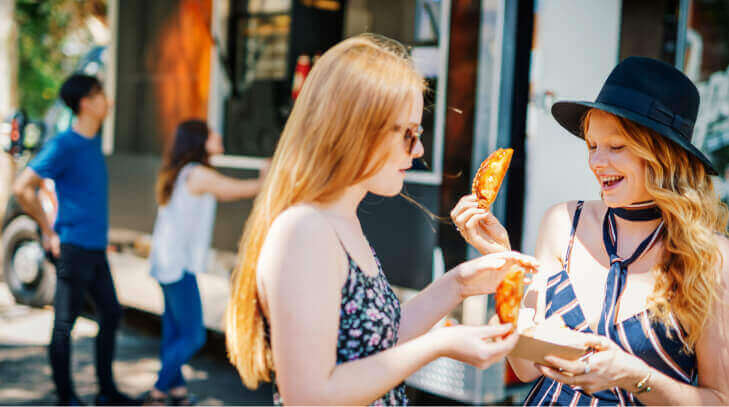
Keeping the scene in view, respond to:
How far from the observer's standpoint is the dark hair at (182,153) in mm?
4133

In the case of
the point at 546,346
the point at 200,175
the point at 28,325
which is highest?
the point at 200,175

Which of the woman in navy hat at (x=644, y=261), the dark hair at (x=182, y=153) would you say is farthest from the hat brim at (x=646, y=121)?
the dark hair at (x=182, y=153)

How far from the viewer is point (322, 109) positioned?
1.50 metres

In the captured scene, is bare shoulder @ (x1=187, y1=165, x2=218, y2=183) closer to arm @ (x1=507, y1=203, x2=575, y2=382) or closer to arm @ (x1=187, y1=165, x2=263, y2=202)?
arm @ (x1=187, y1=165, x2=263, y2=202)

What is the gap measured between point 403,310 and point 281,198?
1.79ft

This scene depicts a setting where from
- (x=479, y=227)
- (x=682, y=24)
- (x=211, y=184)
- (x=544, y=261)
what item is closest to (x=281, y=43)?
(x=211, y=184)

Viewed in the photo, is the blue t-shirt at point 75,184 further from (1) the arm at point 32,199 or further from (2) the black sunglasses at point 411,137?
(2) the black sunglasses at point 411,137

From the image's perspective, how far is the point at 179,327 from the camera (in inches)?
163

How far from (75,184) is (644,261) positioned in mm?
3330

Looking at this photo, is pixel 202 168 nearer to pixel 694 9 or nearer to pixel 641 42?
pixel 641 42

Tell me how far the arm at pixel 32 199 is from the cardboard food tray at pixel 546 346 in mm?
3365

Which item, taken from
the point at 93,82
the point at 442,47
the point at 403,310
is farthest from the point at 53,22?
the point at 403,310

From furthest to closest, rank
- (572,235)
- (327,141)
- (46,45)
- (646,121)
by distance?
(46,45), (572,235), (646,121), (327,141)

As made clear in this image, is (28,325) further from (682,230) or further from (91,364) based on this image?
(682,230)
